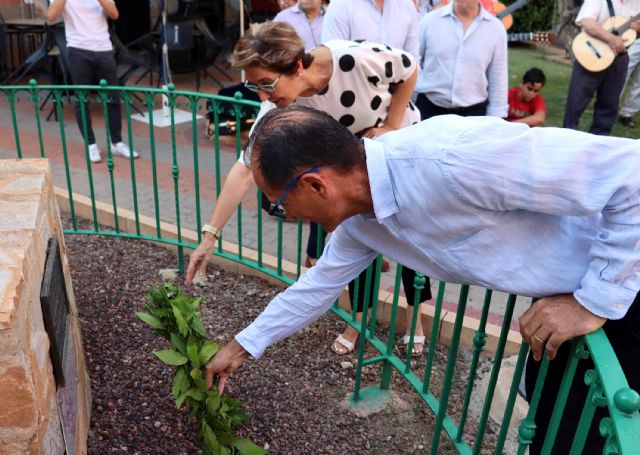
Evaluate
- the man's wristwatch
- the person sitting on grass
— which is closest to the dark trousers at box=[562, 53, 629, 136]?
the person sitting on grass

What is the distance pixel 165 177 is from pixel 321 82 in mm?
3367

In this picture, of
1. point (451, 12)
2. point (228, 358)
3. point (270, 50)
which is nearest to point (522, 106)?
point (451, 12)

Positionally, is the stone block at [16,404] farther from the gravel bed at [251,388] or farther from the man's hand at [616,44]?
the man's hand at [616,44]

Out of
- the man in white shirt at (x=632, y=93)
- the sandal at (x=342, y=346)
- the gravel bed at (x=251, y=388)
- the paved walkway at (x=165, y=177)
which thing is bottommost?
the paved walkway at (x=165, y=177)

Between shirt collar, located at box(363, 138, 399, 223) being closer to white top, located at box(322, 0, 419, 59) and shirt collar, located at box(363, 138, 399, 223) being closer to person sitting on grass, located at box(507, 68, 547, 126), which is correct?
white top, located at box(322, 0, 419, 59)

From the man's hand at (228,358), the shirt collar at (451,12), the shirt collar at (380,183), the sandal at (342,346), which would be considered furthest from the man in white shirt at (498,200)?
the shirt collar at (451,12)

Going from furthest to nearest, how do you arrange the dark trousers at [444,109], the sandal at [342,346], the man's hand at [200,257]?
the dark trousers at [444,109], the sandal at [342,346], the man's hand at [200,257]

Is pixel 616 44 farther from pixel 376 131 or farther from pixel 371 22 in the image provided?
pixel 376 131

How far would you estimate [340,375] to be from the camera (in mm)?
3111

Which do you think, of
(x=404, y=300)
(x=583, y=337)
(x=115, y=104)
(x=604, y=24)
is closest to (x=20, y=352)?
A: (x=583, y=337)

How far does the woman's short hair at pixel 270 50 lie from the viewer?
238cm

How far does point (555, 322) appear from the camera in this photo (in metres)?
1.44

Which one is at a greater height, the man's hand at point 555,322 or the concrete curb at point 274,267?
the man's hand at point 555,322

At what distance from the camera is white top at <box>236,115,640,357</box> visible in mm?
1328
